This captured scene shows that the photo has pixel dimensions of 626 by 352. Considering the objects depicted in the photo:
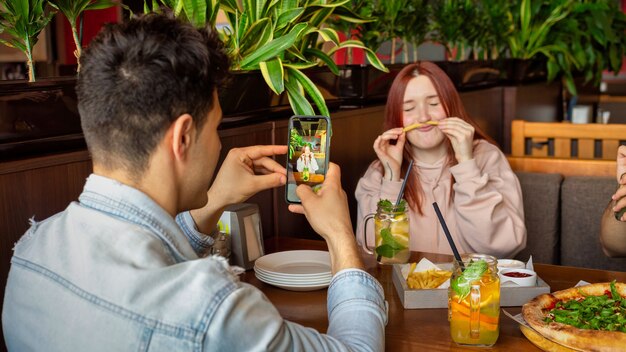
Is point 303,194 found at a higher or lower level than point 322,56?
lower

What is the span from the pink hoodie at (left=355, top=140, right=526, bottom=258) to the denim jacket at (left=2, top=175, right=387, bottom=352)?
4.10ft

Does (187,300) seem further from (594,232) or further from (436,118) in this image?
(594,232)

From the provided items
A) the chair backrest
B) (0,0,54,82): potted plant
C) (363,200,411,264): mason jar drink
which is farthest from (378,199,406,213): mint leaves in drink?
the chair backrest

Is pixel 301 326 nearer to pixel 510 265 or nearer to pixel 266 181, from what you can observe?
pixel 266 181

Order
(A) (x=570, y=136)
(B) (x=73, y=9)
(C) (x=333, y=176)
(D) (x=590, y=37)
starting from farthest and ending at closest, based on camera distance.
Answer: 1. (D) (x=590, y=37)
2. (A) (x=570, y=136)
3. (B) (x=73, y=9)
4. (C) (x=333, y=176)

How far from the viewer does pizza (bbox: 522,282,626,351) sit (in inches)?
50.1

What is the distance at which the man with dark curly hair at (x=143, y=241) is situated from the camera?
3.05 feet

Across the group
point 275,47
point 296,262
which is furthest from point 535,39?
point 296,262

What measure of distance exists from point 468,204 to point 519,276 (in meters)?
0.65

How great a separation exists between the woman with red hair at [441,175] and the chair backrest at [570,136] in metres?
0.83

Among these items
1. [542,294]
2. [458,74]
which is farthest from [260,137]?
[458,74]

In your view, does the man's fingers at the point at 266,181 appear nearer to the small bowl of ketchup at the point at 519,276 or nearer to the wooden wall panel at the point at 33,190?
the wooden wall panel at the point at 33,190

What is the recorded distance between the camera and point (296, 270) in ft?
5.99

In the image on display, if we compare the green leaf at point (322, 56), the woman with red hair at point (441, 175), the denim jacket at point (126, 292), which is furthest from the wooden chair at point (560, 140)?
the denim jacket at point (126, 292)
